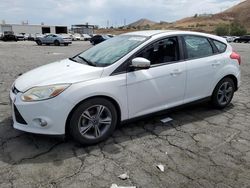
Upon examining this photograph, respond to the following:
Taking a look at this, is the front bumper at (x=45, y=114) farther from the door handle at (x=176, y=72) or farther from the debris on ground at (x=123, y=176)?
the door handle at (x=176, y=72)

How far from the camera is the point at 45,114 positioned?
129 inches

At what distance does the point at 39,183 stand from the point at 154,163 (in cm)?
136

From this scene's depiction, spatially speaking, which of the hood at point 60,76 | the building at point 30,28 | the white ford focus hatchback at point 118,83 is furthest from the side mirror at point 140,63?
the building at point 30,28

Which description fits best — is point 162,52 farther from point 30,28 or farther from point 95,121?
point 30,28

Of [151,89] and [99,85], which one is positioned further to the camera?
[151,89]

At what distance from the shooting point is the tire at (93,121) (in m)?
3.41

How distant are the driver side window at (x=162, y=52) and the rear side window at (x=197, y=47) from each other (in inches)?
10.1

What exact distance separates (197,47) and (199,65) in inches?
14.2

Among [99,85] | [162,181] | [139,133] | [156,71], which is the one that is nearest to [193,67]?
[156,71]

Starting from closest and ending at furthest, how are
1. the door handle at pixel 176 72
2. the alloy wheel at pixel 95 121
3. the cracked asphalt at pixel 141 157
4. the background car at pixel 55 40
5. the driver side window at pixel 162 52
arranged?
1. the cracked asphalt at pixel 141 157
2. the alloy wheel at pixel 95 121
3. the driver side window at pixel 162 52
4. the door handle at pixel 176 72
5. the background car at pixel 55 40

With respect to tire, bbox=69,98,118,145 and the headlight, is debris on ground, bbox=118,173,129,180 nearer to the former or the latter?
tire, bbox=69,98,118,145

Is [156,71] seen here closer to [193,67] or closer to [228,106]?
[193,67]

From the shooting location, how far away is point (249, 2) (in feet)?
493

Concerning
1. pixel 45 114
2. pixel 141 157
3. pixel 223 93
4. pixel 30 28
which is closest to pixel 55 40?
pixel 223 93
